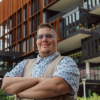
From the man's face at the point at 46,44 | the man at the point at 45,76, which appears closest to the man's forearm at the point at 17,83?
the man at the point at 45,76

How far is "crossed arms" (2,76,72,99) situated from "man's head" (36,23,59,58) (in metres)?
0.44

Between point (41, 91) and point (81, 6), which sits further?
point (81, 6)

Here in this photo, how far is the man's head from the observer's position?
118 inches

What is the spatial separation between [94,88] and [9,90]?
30.7 metres

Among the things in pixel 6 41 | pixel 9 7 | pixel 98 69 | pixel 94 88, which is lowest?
pixel 94 88

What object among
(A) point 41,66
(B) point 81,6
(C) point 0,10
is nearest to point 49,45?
(A) point 41,66

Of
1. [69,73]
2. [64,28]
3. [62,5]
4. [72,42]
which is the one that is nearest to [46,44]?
[69,73]

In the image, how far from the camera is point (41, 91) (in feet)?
8.72

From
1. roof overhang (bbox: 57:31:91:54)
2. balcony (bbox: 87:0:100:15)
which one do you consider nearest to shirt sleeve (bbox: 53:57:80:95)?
roof overhang (bbox: 57:31:91:54)

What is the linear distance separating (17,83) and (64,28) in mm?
28388

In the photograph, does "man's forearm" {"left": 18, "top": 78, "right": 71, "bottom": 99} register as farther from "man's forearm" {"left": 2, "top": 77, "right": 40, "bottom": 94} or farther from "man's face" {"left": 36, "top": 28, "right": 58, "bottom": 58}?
"man's face" {"left": 36, "top": 28, "right": 58, "bottom": 58}

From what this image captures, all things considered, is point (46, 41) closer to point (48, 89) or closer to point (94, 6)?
point (48, 89)

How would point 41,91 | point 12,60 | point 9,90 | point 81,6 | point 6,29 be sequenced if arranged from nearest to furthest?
point 41,91 → point 9,90 → point 81,6 → point 12,60 → point 6,29

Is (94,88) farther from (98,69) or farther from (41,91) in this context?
(41,91)
